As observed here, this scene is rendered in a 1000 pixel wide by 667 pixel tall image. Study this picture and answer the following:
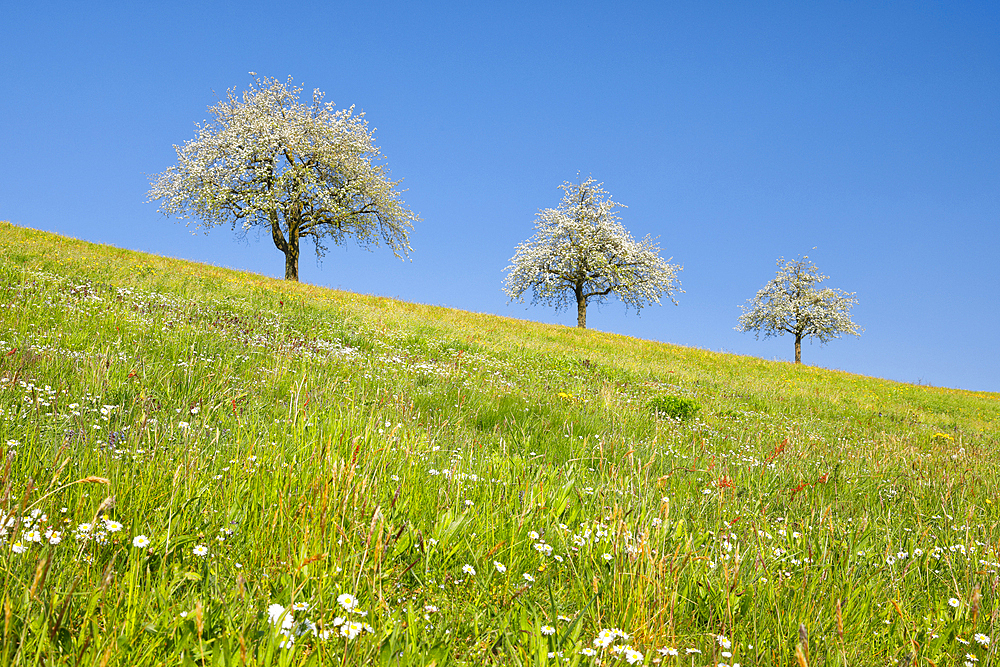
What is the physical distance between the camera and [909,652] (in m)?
2.43

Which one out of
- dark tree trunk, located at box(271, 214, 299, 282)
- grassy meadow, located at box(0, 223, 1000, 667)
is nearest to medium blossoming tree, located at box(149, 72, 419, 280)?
dark tree trunk, located at box(271, 214, 299, 282)

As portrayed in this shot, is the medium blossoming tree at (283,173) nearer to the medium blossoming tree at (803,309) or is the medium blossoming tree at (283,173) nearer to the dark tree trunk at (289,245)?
the dark tree trunk at (289,245)

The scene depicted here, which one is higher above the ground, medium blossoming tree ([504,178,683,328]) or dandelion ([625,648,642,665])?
medium blossoming tree ([504,178,683,328])

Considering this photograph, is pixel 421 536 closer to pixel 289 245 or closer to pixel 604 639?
pixel 604 639

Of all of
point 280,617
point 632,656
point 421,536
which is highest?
point 421,536

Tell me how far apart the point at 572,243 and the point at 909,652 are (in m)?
42.9

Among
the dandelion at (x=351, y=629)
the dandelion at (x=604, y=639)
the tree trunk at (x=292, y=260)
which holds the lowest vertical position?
the dandelion at (x=604, y=639)

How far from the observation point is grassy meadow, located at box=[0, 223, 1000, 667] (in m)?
1.92

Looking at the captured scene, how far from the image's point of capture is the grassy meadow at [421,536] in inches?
75.8

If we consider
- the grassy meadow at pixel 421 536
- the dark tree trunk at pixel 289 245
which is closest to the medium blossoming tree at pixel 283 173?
the dark tree trunk at pixel 289 245

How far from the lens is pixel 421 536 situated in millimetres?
2131

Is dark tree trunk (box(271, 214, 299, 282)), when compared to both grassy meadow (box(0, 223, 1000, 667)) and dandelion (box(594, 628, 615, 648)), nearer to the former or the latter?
grassy meadow (box(0, 223, 1000, 667))

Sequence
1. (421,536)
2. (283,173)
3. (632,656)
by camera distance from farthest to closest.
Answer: (283,173) < (421,536) < (632,656)

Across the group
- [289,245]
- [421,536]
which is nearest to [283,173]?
[289,245]
